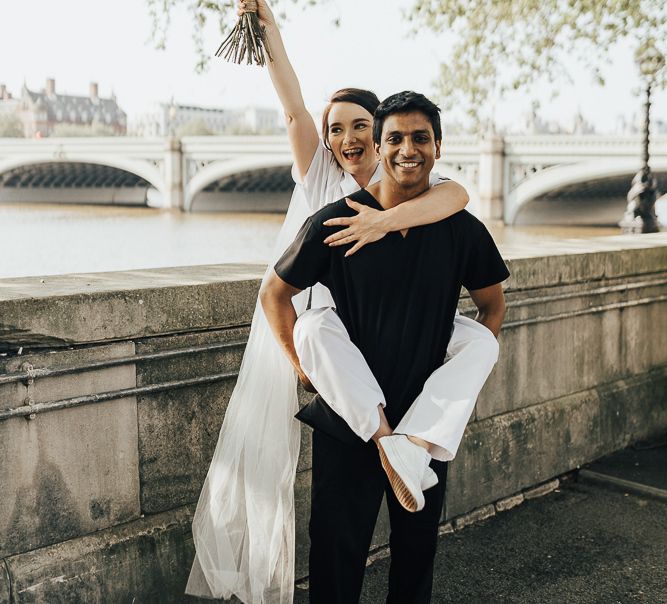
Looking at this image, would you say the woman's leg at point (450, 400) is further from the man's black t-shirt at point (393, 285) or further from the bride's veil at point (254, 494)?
the bride's veil at point (254, 494)

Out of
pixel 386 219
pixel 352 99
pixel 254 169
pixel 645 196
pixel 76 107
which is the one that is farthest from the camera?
pixel 76 107

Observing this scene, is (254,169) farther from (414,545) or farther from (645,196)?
(414,545)

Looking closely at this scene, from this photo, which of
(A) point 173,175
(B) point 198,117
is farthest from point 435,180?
(B) point 198,117

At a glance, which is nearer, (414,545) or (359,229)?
(359,229)

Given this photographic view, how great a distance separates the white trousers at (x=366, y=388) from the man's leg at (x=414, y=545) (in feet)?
0.68

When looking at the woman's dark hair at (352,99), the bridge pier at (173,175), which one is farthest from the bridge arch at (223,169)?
the woman's dark hair at (352,99)

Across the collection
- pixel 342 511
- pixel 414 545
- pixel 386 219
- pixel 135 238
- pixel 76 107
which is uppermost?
pixel 76 107

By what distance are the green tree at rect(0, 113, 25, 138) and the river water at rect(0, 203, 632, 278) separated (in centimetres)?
2350

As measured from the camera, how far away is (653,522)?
3.80 m

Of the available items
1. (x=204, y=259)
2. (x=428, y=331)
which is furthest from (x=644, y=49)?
(x=204, y=259)

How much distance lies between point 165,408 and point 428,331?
0.97 m

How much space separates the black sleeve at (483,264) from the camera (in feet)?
7.64

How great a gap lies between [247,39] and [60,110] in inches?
3772

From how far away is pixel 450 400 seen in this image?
218cm
